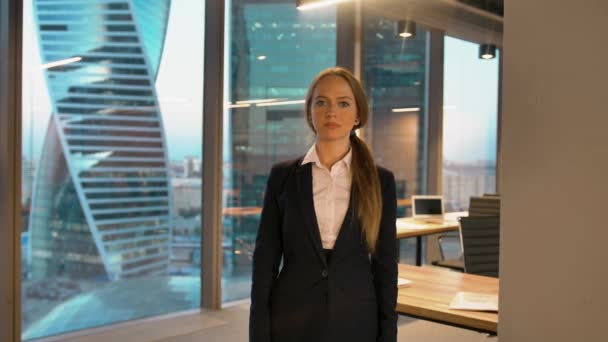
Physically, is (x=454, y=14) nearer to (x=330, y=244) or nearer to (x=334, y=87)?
(x=334, y=87)

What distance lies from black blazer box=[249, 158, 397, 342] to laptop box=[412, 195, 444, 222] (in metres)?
4.56

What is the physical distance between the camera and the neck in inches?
65.2

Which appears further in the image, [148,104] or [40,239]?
[148,104]

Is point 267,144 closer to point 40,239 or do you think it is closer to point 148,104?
point 148,104

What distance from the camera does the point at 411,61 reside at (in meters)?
7.06

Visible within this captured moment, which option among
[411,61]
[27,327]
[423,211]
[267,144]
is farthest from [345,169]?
[411,61]

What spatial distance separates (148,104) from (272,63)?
4.81ft

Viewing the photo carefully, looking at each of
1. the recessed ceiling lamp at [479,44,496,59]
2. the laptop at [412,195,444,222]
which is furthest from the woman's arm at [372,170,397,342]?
the recessed ceiling lamp at [479,44,496,59]

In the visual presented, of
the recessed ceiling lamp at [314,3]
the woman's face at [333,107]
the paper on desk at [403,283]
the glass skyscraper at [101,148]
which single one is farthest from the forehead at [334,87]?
the glass skyscraper at [101,148]

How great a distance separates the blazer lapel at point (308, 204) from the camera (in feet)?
5.11

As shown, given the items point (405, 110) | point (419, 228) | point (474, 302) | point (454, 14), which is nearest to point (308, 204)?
point (474, 302)

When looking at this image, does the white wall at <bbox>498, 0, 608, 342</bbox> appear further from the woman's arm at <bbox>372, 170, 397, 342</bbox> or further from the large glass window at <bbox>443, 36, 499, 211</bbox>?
the large glass window at <bbox>443, 36, 499, 211</bbox>

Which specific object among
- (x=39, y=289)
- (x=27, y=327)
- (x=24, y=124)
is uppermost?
(x=24, y=124)

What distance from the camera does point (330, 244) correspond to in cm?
159
